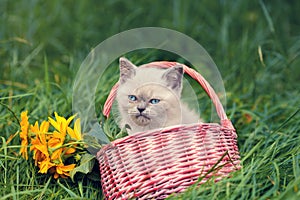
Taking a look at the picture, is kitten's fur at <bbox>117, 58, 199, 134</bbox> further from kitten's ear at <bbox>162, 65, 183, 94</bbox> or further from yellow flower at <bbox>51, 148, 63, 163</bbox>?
yellow flower at <bbox>51, 148, 63, 163</bbox>

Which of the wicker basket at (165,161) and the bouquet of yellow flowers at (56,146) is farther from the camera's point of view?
the bouquet of yellow flowers at (56,146)

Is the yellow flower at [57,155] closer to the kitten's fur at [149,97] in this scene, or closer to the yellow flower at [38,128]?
the yellow flower at [38,128]

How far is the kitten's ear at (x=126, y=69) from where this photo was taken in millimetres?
2016

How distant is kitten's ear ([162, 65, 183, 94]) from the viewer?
6.47 feet

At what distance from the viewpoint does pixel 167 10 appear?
3.87 meters

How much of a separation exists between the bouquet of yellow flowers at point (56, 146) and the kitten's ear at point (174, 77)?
1.23ft

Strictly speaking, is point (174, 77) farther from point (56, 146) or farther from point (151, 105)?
point (56, 146)

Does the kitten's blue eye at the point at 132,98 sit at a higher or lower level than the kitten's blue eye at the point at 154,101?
higher

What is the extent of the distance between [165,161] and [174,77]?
344 mm

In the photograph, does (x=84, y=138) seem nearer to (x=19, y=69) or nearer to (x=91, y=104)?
(x=91, y=104)

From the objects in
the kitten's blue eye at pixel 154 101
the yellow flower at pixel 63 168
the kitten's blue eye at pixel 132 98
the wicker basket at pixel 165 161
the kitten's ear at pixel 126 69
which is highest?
the kitten's ear at pixel 126 69

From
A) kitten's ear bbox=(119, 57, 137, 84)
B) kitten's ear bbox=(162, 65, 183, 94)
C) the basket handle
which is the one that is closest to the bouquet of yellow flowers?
the basket handle

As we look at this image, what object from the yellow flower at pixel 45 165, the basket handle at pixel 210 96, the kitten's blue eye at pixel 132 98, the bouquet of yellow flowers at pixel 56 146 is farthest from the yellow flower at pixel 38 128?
the kitten's blue eye at pixel 132 98

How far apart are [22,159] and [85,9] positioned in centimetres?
187
